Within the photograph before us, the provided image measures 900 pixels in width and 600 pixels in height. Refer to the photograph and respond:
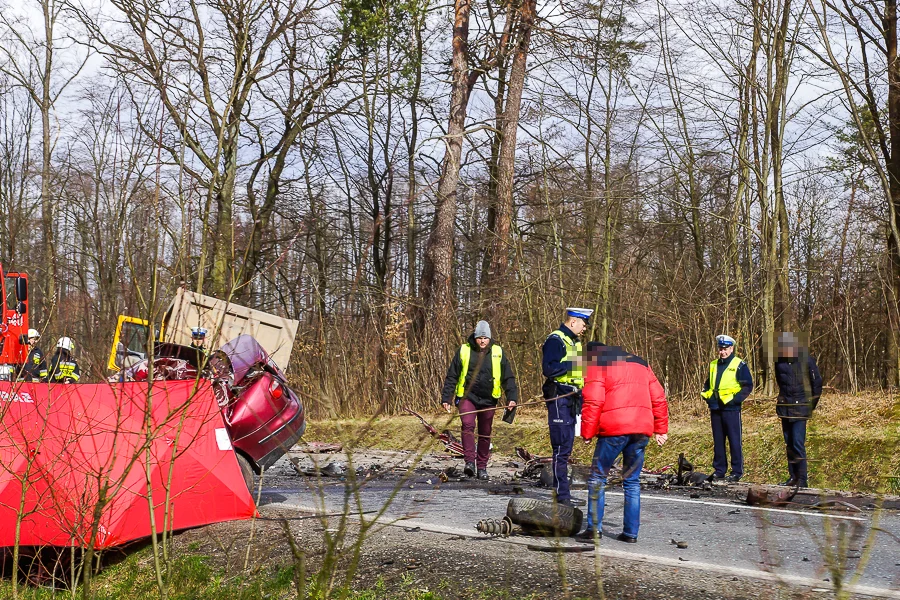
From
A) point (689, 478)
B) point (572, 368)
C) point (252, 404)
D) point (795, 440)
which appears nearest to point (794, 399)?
point (795, 440)

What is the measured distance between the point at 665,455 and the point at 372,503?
5447 millimetres

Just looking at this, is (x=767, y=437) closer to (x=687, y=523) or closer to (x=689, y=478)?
(x=689, y=478)

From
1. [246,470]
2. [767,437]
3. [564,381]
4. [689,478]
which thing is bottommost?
[689,478]

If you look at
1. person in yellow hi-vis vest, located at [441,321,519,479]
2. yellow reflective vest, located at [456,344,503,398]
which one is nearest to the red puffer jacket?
person in yellow hi-vis vest, located at [441,321,519,479]

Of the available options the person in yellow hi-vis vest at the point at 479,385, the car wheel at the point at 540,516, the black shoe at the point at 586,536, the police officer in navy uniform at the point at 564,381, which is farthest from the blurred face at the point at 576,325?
the person in yellow hi-vis vest at the point at 479,385

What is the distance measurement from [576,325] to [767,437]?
5617mm

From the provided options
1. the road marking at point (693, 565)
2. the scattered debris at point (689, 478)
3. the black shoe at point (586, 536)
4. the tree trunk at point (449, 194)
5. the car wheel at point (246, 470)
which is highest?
the tree trunk at point (449, 194)

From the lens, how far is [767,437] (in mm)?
13078

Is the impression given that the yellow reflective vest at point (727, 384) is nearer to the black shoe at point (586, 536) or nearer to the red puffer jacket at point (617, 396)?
the red puffer jacket at point (617, 396)

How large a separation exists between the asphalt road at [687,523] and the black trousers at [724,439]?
2.60 ft

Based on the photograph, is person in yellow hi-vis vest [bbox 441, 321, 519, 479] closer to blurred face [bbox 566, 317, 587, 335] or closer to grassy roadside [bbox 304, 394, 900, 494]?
grassy roadside [bbox 304, 394, 900, 494]

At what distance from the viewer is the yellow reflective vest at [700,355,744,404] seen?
11922 mm

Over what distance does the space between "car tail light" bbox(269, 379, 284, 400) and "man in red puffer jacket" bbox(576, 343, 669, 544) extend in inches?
114

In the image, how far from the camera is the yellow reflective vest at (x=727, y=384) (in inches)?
469
